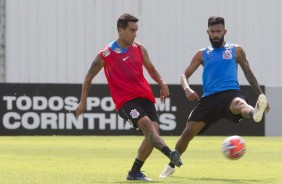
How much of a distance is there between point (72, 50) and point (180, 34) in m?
3.97

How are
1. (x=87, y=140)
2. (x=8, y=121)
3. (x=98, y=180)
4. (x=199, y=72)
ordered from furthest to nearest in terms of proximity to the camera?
(x=199, y=72) < (x=8, y=121) < (x=87, y=140) < (x=98, y=180)

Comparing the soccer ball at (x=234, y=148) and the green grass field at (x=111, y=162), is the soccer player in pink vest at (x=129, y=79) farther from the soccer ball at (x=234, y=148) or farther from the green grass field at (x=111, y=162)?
the soccer ball at (x=234, y=148)

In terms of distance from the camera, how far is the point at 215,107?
13672mm

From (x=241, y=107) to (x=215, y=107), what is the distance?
0.59 metres

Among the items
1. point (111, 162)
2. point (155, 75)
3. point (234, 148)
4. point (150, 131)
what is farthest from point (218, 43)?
point (111, 162)

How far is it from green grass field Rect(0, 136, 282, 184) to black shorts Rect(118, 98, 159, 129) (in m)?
0.83

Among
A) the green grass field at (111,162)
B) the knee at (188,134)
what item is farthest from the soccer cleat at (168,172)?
the knee at (188,134)

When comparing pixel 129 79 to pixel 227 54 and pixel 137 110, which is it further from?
pixel 227 54

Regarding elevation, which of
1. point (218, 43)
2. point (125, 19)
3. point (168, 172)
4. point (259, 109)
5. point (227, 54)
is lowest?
point (168, 172)

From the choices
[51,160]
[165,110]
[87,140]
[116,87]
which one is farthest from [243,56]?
[165,110]

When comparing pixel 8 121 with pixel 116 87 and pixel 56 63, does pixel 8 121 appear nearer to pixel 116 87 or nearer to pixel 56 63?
pixel 56 63

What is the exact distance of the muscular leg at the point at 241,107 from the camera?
12.9 m

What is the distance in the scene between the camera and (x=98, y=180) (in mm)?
13039

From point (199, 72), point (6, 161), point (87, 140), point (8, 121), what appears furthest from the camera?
point (199, 72)
